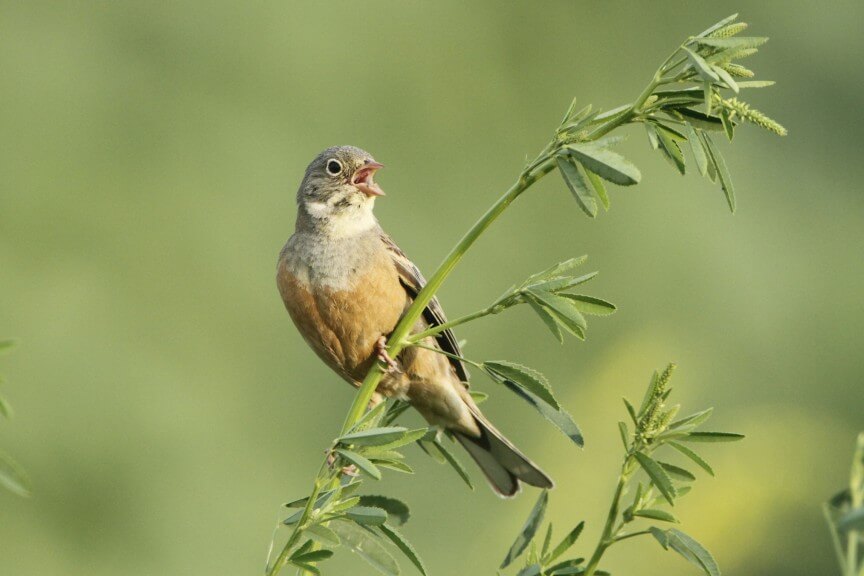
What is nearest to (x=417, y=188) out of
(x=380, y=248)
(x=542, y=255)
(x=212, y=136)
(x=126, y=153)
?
Result: (x=542, y=255)

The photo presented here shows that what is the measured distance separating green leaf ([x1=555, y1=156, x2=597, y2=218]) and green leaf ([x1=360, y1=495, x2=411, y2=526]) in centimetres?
75

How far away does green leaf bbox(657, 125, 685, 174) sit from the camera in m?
1.99

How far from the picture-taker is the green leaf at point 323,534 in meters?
1.93

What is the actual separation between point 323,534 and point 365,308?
7.32 ft

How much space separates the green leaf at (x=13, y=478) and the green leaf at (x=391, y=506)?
98 centimetres

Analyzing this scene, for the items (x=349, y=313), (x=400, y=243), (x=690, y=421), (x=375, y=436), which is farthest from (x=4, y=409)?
(x=400, y=243)

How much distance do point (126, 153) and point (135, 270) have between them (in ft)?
6.36

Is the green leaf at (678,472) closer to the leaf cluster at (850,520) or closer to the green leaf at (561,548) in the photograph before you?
the green leaf at (561,548)

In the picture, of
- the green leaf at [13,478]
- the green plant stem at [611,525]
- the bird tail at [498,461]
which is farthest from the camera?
the bird tail at [498,461]

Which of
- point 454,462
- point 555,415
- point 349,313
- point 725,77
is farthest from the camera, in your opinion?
point 349,313

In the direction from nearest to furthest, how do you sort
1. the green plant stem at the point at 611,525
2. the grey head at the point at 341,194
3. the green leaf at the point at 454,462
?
the green plant stem at the point at 611,525 < the green leaf at the point at 454,462 < the grey head at the point at 341,194

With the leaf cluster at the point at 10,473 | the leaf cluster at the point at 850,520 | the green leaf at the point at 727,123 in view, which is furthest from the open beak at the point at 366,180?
the leaf cluster at the point at 850,520

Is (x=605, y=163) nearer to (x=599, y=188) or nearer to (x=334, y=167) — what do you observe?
(x=599, y=188)

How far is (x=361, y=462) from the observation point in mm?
1948
